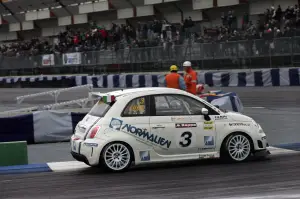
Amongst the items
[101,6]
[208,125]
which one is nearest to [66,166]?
[208,125]

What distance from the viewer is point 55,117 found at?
47.4ft

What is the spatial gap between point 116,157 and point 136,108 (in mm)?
947

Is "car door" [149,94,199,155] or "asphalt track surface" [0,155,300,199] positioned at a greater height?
"car door" [149,94,199,155]

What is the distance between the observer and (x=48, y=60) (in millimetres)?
44438

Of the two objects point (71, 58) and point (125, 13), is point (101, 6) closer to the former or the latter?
point (125, 13)

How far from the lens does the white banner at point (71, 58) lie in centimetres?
4172

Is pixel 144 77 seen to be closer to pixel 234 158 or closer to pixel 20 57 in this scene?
pixel 20 57

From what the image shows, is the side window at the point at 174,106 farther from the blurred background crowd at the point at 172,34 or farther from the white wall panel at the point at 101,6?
the white wall panel at the point at 101,6

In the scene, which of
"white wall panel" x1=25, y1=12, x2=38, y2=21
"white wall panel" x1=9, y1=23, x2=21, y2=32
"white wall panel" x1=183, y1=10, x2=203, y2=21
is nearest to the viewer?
"white wall panel" x1=183, y1=10, x2=203, y2=21

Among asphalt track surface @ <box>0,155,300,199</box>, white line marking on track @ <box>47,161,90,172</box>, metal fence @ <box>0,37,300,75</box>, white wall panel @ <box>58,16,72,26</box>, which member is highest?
white wall panel @ <box>58,16,72,26</box>

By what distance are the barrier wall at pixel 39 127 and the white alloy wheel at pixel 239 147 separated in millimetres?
5323

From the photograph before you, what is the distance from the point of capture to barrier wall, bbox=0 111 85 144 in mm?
13930

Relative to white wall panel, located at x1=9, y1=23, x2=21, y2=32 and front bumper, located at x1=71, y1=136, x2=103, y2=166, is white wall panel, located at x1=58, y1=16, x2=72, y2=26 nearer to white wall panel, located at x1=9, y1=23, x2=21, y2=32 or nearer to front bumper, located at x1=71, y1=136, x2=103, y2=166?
white wall panel, located at x1=9, y1=23, x2=21, y2=32

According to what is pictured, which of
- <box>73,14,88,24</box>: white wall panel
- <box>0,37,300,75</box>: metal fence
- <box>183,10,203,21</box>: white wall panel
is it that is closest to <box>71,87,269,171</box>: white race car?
<box>0,37,300,75</box>: metal fence
